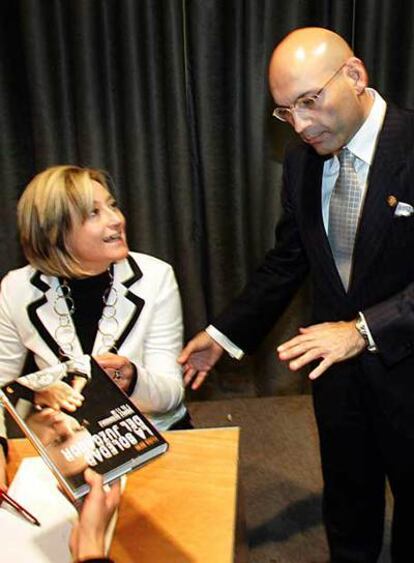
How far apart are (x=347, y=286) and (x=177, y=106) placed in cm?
144

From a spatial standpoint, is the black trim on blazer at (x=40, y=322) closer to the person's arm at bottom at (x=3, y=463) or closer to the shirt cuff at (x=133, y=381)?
the shirt cuff at (x=133, y=381)

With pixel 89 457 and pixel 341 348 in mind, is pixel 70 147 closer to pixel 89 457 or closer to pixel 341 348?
pixel 341 348

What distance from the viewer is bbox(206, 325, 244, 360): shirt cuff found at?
1930 mm

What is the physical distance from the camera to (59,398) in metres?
1.16

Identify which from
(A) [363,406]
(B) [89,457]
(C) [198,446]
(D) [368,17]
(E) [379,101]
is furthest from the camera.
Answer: (D) [368,17]

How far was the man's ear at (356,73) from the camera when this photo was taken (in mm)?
1487

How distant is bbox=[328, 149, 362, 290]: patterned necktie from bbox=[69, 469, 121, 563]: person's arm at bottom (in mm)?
878

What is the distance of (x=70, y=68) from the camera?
2725 millimetres

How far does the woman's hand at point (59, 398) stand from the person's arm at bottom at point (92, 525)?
0.16 m

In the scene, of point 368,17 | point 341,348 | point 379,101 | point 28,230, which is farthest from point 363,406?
point 368,17

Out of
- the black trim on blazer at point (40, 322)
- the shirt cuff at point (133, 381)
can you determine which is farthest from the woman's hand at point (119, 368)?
the black trim on blazer at point (40, 322)

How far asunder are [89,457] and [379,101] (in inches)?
43.4

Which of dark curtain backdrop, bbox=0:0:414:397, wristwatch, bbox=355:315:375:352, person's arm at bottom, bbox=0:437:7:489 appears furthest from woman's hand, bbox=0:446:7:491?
dark curtain backdrop, bbox=0:0:414:397

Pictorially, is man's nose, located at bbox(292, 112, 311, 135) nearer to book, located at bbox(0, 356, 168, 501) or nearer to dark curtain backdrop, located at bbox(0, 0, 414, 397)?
book, located at bbox(0, 356, 168, 501)
